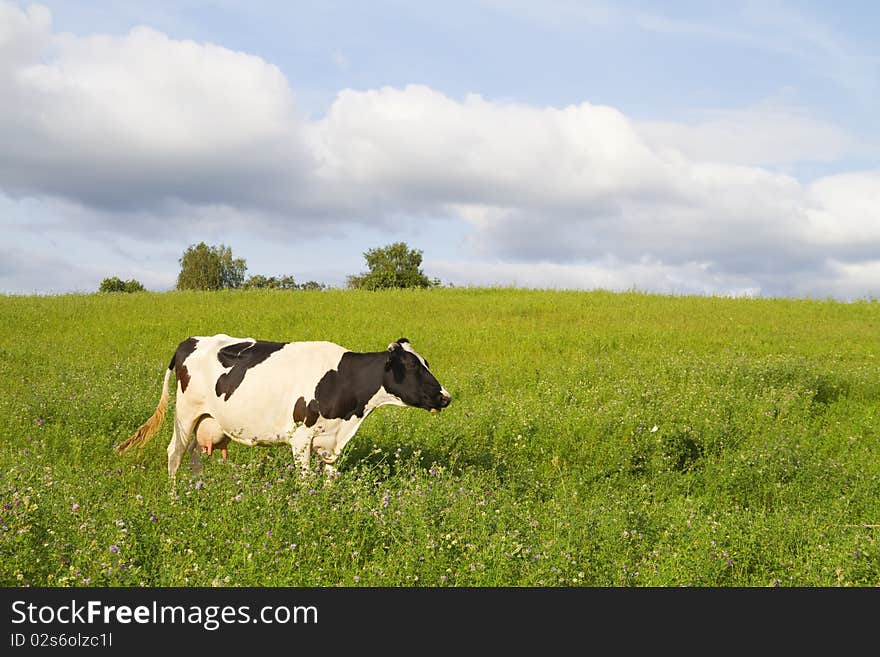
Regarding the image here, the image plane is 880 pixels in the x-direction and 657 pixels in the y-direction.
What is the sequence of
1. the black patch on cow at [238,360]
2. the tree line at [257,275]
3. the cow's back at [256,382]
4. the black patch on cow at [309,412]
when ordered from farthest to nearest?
the tree line at [257,275]
the black patch on cow at [238,360]
the cow's back at [256,382]
the black patch on cow at [309,412]

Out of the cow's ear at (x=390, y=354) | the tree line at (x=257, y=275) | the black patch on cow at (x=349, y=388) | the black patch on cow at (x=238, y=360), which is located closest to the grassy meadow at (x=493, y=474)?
the black patch on cow at (x=349, y=388)

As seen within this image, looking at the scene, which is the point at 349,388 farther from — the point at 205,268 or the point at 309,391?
the point at 205,268

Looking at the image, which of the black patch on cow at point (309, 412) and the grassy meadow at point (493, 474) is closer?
the grassy meadow at point (493, 474)

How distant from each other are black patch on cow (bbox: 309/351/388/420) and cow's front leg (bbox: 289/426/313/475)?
274 millimetres

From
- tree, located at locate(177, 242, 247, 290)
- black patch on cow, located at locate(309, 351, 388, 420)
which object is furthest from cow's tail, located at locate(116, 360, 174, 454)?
tree, located at locate(177, 242, 247, 290)

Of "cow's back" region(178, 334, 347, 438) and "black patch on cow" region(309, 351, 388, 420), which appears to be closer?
"black patch on cow" region(309, 351, 388, 420)

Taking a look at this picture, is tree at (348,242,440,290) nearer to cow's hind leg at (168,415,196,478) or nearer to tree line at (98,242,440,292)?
tree line at (98,242,440,292)

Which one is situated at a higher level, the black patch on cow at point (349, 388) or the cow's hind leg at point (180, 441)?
the black patch on cow at point (349, 388)

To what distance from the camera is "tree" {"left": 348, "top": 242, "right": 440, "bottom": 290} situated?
71.1 m

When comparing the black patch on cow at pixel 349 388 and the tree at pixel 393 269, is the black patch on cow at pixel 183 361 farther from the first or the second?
the tree at pixel 393 269

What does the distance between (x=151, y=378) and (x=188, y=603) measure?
12.1m

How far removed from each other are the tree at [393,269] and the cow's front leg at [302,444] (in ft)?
204

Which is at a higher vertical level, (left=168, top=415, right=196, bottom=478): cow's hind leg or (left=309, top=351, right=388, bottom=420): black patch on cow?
(left=309, top=351, right=388, bottom=420): black patch on cow

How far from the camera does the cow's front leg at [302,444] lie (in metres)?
8.11
